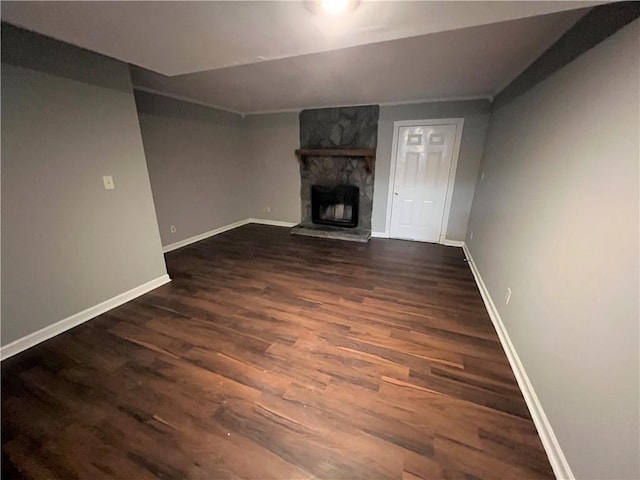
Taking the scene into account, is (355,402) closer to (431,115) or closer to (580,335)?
(580,335)

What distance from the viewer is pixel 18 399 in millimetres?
1562

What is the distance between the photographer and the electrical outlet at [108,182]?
7.48 ft

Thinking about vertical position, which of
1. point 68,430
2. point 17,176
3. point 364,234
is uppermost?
point 17,176

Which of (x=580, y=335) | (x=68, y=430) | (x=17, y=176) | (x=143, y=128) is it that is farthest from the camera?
(x=143, y=128)

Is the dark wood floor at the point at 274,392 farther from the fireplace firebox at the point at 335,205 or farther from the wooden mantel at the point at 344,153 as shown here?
the wooden mantel at the point at 344,153

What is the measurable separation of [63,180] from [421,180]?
14.3 ft

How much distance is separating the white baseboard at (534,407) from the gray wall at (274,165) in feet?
12.9

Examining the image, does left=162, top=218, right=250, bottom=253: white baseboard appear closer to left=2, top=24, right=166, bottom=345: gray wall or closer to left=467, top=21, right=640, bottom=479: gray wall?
left=2, top=24, right=166, bottom=345: gray wall

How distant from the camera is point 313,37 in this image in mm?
1649

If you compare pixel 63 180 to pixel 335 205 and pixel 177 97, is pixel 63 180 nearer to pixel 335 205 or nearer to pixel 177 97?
pixel 177 97

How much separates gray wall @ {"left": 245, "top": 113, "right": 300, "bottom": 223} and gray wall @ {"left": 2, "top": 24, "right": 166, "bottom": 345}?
2907 millimetres

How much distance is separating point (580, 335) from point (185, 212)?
4637 millimetres

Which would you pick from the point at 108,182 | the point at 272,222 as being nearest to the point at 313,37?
the point at 108,182

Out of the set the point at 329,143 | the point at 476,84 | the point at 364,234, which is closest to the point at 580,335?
the point at 476,84
